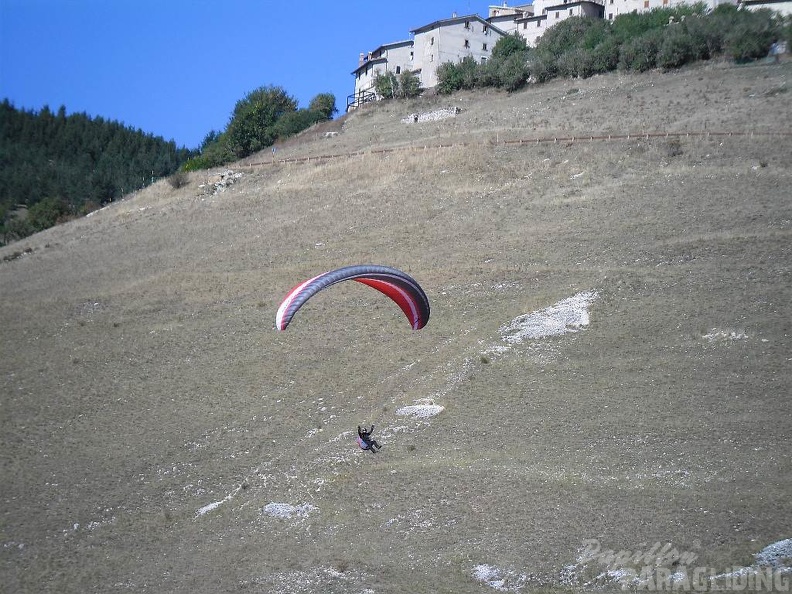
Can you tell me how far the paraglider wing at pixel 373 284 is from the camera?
1795cm

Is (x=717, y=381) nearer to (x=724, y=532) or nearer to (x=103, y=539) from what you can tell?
(x=724, y=532)

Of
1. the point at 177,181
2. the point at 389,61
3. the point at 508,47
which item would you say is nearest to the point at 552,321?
the point at 177,181

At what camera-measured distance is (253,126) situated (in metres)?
73.2

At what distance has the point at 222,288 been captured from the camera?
3697cm

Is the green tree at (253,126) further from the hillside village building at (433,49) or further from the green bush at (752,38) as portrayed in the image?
the green bush at (752,38)

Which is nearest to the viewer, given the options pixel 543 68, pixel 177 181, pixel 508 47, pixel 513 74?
pixel 177 181

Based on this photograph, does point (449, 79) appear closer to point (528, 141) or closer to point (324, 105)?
point (324, 105)

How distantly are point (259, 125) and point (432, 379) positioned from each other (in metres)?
52.9

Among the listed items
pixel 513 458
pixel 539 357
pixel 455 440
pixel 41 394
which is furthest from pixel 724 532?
pixel 41 394

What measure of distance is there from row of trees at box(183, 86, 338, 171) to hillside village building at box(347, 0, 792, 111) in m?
3.57

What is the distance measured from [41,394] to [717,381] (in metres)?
21.3

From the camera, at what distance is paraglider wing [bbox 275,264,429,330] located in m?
18.0

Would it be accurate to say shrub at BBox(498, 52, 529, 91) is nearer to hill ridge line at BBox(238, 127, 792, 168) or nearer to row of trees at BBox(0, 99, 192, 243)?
hill ridge line at BBox(238, 127, 792, 168)

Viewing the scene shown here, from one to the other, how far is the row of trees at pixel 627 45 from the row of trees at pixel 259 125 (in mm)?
12244
